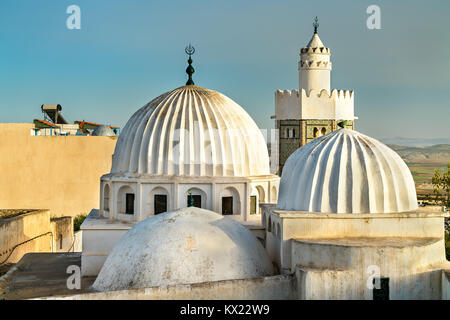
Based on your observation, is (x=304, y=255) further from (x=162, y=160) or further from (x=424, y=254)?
(x=162, y=160)

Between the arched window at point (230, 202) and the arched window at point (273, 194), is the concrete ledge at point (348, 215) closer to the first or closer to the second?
the arched window at point (230, 202)

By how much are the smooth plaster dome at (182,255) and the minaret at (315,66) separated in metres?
18.6

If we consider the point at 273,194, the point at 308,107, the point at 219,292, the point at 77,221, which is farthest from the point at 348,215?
the point at 77,221

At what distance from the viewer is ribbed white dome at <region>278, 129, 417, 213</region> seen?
13734 mm

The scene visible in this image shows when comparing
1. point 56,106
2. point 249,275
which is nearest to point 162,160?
point 249,275

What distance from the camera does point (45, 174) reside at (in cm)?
3853

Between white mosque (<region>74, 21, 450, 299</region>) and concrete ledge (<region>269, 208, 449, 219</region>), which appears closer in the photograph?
white mosque (<region>74, 21, 450, 299</region>)

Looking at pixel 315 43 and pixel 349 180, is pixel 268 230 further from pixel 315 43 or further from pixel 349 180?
pixel 315 43

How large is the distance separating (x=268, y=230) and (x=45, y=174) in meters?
25.4

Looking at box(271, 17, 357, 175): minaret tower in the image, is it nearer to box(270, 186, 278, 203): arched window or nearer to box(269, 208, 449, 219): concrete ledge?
box(270, 186, 278, 203): arched window

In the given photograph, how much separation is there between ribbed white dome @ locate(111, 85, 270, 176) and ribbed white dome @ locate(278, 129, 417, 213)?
3771mm

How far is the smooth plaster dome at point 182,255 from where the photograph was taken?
13.4m

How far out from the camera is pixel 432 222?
45.1ft

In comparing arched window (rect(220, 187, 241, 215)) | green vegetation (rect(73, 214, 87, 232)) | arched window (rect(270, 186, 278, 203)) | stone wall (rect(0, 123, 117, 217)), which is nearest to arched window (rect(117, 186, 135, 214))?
arched window (rect(220, 187, 241, 215))
